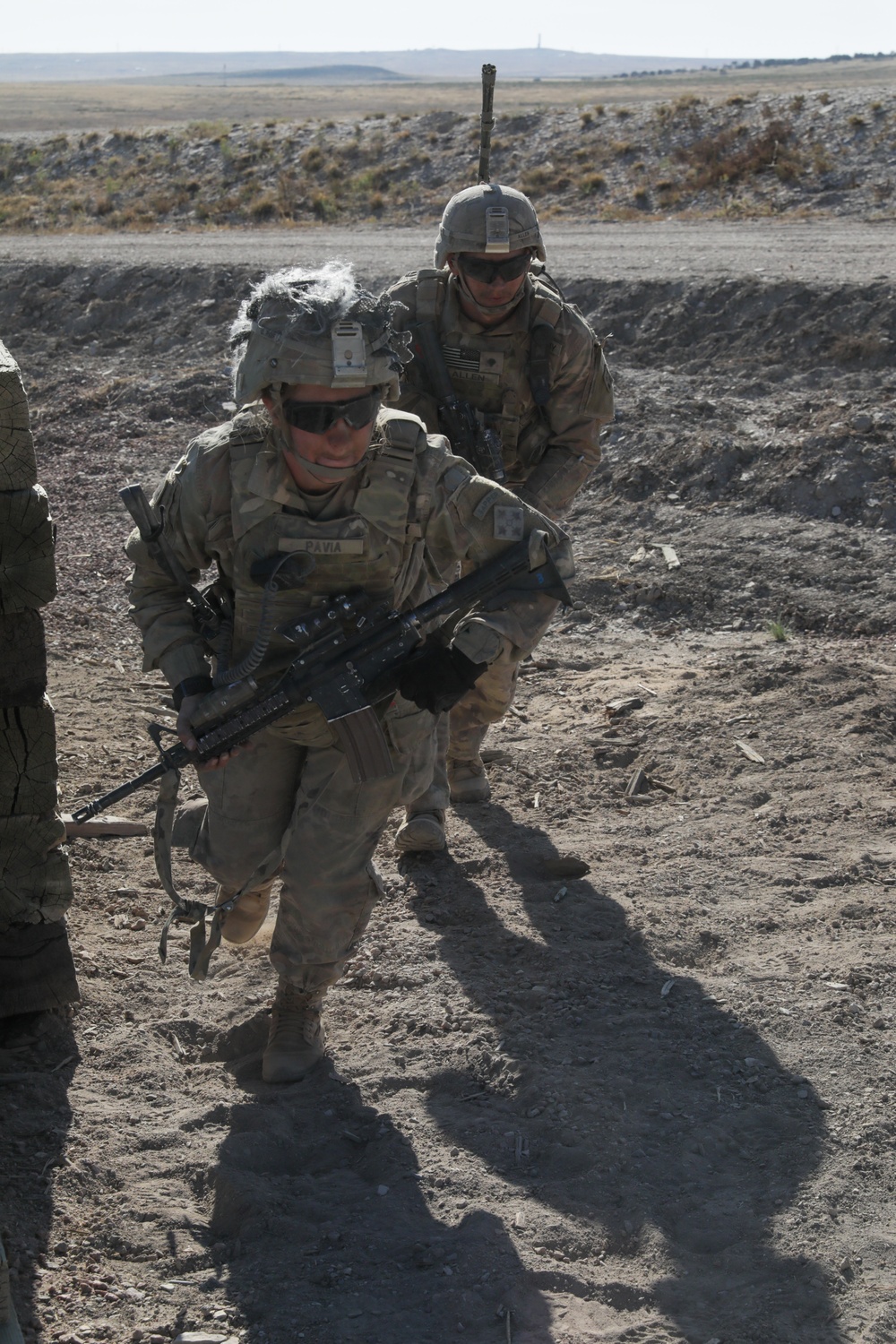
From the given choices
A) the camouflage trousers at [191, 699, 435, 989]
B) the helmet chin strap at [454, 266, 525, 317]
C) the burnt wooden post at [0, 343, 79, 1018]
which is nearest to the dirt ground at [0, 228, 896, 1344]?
the burnt wooden post at [0, 343, 79, 1018]

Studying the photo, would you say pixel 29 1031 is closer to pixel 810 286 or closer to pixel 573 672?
pixel 573 672

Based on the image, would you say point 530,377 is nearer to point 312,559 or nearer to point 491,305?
point 491,305

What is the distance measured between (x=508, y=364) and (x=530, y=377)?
11 cm

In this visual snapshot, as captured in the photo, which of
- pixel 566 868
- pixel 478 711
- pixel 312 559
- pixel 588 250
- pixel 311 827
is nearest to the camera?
pixel 312 559

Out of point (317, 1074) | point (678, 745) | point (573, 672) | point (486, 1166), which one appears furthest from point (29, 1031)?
point (573, 672)

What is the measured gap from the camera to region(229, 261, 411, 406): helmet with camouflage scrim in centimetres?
328

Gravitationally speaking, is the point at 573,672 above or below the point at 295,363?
below

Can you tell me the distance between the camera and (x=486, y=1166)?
3422mm

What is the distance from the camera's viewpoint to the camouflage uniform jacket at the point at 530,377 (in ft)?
17.6

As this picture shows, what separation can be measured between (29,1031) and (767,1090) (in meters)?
2.12

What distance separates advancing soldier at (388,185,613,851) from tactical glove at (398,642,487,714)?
1695mm

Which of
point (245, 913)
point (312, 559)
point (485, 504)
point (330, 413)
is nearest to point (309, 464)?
point (330, 413)

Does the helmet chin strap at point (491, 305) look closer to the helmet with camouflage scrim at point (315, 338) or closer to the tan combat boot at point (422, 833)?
the helmet with camouflage scrim at point (315, 338)

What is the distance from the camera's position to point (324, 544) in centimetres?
351
